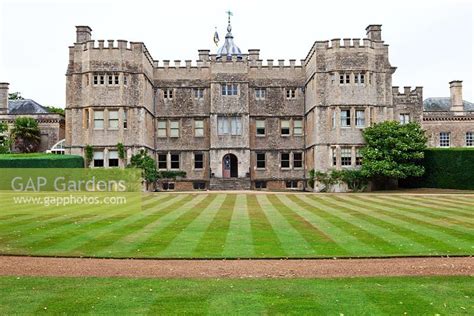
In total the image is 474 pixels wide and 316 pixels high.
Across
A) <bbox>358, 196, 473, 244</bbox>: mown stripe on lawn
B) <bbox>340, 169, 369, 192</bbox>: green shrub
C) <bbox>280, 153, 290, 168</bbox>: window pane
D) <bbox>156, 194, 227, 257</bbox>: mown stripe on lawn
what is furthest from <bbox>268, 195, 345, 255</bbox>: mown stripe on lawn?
<bbox>280, 153, 290, 168</bbox>: window pane

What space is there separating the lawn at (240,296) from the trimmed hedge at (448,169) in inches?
1142

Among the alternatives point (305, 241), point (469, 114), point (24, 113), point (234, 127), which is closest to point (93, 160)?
point (234, 127)

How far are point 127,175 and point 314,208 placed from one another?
19.9 meters

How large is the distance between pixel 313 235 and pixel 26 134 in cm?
4105

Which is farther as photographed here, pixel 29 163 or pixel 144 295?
pixel 29 163

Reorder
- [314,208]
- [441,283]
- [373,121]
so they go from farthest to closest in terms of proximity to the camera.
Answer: [373,121] → [314,208] → [441,283]

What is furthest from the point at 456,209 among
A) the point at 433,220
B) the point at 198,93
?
the point at 198,93

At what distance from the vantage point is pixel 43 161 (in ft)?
125

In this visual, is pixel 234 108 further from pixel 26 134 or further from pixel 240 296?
pixel 240 296

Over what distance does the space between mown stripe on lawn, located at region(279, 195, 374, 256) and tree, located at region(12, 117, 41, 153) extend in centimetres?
3508

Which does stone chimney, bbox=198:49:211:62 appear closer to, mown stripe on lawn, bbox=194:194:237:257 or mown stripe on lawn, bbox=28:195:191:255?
mown stripe on lawn, bbox=194:194:237:257

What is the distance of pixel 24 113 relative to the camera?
5222 cm

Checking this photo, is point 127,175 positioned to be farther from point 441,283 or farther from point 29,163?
point 441,283

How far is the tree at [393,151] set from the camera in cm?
3797
